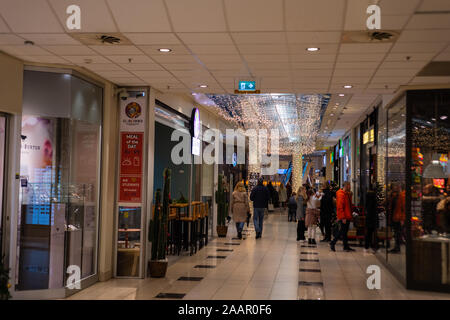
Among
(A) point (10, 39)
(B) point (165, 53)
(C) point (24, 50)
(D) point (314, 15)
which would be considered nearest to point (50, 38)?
(A) point (10, 39)

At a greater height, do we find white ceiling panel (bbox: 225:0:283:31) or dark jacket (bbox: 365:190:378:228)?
white ceiling panel (bbox: 225:0:283:31)

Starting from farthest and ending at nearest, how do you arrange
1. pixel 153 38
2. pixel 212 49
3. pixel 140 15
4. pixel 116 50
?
pixel 116 50
pixel 212 49
pixel 153 38
pixel 140 15

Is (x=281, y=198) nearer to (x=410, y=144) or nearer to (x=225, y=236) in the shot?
(x=225, y=236)

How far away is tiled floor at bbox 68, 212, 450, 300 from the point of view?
23.1 ft

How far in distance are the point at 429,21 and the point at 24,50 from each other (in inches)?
169

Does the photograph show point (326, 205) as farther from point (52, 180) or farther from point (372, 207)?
point (52, 180)

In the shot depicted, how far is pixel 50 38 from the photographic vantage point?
546cm

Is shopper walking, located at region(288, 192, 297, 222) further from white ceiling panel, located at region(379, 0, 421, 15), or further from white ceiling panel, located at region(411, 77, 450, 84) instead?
white ceiling panel, located at region(379, 0, 421, 15)

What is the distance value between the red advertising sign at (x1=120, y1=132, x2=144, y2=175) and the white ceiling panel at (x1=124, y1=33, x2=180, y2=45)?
9.27ft

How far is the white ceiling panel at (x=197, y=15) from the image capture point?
437 cm

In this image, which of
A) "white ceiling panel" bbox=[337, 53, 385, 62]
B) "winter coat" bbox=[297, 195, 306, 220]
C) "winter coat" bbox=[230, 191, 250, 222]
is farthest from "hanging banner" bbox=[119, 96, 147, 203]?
"winter coat" bbox=[230, 191, 250, 222]

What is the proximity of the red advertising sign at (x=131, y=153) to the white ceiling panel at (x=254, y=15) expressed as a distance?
12.1 ft

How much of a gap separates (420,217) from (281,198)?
1755 centimetres
